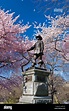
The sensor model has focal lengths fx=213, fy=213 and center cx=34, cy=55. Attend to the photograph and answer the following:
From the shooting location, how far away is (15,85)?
20.0 metres

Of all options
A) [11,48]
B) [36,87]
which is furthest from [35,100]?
[11,48]

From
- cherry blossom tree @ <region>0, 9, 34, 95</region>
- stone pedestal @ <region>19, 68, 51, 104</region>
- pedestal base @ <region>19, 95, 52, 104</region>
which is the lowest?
pedestal base @ <region>19, 95, 52, 104</region>

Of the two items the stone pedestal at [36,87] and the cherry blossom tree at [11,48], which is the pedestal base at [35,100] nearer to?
the stone pedestal at [36,87]

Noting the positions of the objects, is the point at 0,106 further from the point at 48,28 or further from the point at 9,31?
the point at 48,28

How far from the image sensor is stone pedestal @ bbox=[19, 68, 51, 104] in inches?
507

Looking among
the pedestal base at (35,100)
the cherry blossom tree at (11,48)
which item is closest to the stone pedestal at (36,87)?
the pedestal base at (35,100)

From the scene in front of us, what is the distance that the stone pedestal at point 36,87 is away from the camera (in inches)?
507

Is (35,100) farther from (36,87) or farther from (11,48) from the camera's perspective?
(11,48)

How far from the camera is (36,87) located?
42.7ft

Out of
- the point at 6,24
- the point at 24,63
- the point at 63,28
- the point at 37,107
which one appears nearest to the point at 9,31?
the point at 6,24

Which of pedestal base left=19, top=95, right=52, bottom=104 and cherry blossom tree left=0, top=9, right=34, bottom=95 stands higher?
cherry blossom tree left=0, top=9, right=34, bottom=95

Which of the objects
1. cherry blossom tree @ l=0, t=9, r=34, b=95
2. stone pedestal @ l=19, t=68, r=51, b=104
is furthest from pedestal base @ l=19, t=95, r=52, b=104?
cherry blossom tree @ l=0, t=9, r=34, b=95

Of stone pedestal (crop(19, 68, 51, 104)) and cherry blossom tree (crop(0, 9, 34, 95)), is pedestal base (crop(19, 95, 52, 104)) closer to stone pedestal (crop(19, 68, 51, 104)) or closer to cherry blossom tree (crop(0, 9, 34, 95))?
stone pedestal (crop(19, 68, 51, 104))

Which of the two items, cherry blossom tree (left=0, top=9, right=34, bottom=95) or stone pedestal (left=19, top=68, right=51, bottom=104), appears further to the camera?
cherry blossom tree (left=0, top=9, right=34, bottom=95)
